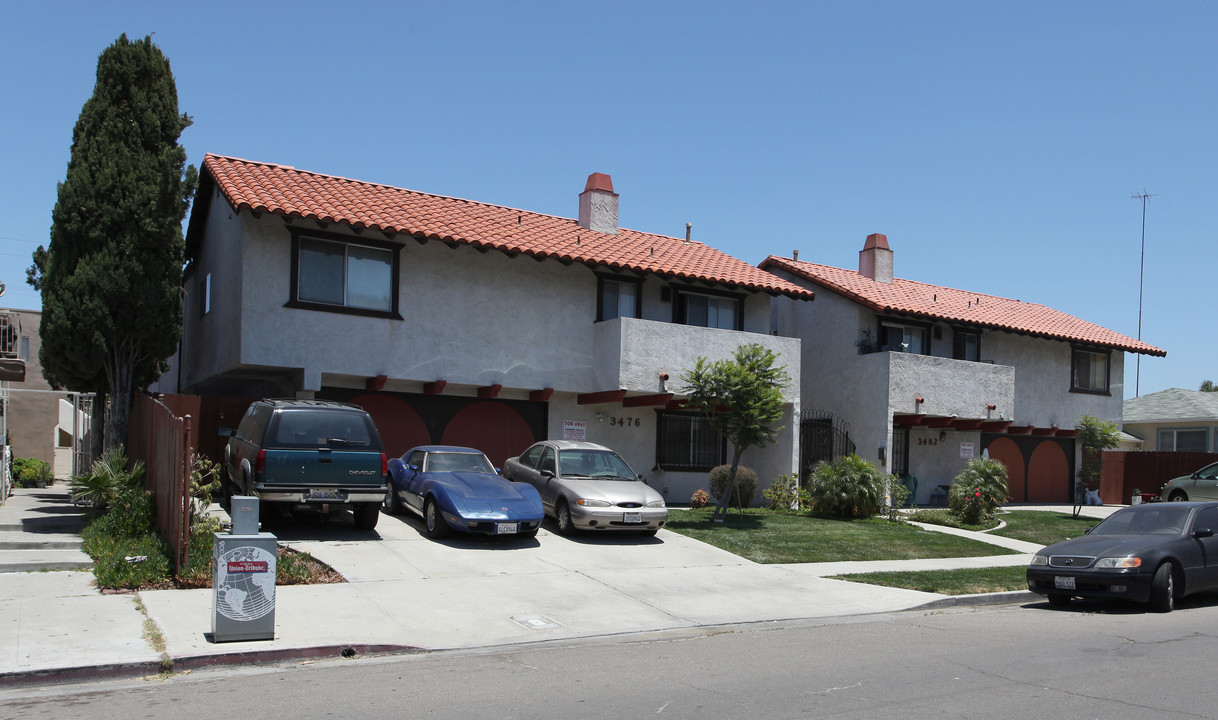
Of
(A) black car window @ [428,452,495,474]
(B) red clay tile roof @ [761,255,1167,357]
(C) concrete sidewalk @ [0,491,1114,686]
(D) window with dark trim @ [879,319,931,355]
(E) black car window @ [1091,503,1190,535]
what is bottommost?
(C) concrete sidewalk @ [0,491,1114,686]

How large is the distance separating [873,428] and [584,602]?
14.0 metres

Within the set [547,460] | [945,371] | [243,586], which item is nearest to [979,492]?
[945,371]

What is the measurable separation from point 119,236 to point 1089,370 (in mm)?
26525

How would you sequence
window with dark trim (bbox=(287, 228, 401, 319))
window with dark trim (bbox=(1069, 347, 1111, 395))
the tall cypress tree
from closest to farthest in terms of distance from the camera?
1. the tall cypress tree
2. window with dark trim (bbox=(287, 228, 401, 319))
3. window with dark trim (bbox=(1069, 347, 1111, 395))

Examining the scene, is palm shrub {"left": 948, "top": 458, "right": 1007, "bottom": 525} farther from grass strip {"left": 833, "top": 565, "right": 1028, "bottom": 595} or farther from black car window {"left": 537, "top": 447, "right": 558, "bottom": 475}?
black car window {"left": 537, "top": 447, "right": 558, "bottom": 475}

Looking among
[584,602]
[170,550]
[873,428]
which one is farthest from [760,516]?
[170,550]

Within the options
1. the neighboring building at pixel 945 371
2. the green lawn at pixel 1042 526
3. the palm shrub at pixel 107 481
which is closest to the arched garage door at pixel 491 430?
the palm shrub at pixel 107 481

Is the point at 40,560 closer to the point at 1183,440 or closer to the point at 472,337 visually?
the point at 472,337

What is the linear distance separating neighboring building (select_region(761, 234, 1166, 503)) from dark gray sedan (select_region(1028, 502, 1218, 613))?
407 inches

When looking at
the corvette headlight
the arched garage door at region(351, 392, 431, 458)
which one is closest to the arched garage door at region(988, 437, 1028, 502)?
the corvette headlight

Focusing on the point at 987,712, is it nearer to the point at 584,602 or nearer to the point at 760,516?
the point at 584,602

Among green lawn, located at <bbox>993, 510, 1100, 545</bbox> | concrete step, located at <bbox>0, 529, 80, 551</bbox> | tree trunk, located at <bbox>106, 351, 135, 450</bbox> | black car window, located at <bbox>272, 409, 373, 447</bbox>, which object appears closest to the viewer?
concrete step, located at <bbox>0, 529, 80, 551</bbox>

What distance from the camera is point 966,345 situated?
27.1 meters

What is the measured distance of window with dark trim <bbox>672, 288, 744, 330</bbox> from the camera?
22188mm
